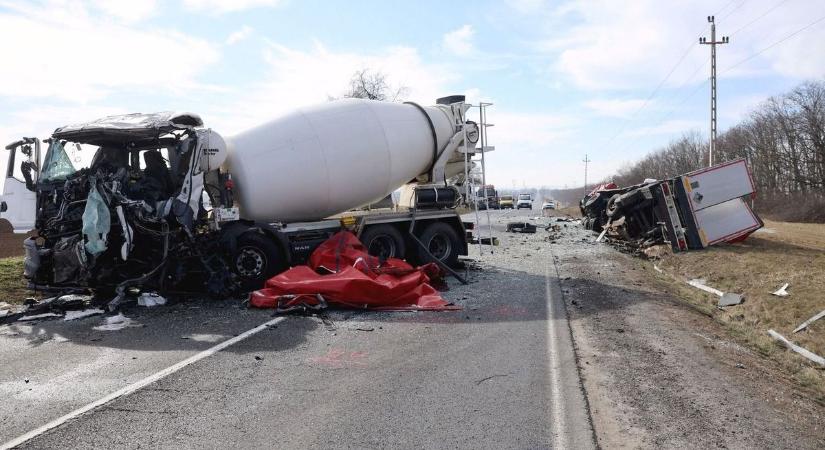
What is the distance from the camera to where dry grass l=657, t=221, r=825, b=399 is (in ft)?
21.7

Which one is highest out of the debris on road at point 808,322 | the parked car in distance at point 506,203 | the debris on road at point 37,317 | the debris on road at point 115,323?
the parked car in distance at point 506,203

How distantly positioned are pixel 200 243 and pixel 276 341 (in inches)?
118

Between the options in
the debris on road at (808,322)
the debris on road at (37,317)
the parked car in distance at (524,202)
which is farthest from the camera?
the parked car in distance at (524,202)

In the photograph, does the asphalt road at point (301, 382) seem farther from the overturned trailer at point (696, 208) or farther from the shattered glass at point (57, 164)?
the overturned trailer at point (696, 208)

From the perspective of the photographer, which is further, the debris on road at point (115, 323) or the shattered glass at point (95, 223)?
the shattered glass at point (95, 223)

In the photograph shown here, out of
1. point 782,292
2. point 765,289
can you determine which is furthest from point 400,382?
point 765,289

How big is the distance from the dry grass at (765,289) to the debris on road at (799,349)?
8 centimetres

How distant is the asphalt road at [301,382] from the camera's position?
3.83m

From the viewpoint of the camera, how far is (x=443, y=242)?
38.9ft

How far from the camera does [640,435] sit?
12.5 feet

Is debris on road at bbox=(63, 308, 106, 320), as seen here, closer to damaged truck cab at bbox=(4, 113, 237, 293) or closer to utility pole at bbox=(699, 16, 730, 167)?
damaged truck cab at bbox=(4, 113, 237, 293)

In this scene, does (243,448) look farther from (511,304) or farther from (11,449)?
(511,304)

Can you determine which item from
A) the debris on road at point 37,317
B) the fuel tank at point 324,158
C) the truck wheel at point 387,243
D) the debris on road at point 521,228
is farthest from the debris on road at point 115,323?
the debris on road at point 521,228

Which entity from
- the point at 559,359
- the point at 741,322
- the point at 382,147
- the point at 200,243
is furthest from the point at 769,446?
the point at 382,147
